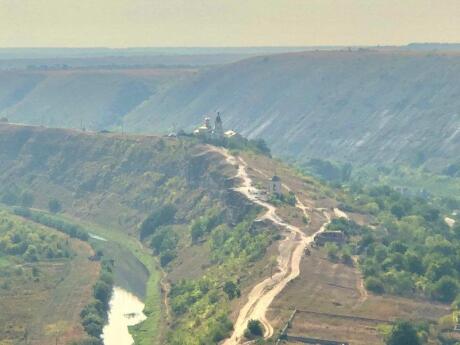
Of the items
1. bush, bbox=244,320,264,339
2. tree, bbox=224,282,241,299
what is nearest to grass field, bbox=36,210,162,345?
tree, bbox=224,282,241,299

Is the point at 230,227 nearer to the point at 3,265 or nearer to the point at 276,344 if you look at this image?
the point at 3,265

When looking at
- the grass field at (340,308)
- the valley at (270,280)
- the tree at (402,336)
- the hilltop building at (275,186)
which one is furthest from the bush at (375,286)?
the hilltop building at (275,186)

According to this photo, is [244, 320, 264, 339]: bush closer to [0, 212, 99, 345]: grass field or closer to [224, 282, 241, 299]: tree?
[224, 282, 241, 299]: tree

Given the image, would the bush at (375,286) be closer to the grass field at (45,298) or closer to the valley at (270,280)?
the valley at (270,280)

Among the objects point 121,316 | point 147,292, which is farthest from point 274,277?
point 147,292

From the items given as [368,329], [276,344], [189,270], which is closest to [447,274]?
[368,329]

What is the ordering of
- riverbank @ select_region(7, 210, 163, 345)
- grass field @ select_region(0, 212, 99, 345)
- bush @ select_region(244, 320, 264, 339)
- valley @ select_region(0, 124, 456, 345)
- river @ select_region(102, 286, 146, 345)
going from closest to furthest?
bush @ select_region(244, 320, 264, 339), valley @ select_region(0, 124, 456, 345), grass field @ select_region(0, 212, 99, 345), riverbank @ select_region(7, 210, 163, 345), river @ select_region(102, 286, 146, 345)
